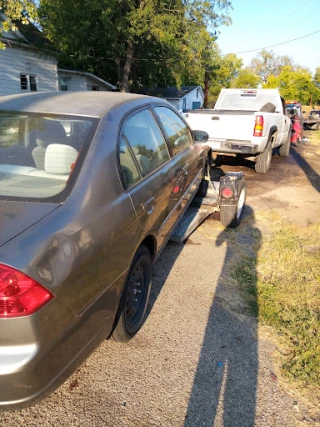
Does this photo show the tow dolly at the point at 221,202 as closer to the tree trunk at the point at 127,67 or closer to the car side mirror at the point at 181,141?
the car side mirror at the point at 181,141

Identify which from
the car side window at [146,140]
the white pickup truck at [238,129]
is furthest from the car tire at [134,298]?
the white pickup truck at [238,129]

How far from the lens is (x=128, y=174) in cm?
234

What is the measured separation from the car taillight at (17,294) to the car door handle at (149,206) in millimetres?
1131

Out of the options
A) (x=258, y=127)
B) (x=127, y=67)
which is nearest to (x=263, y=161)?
(x=258, y=127)

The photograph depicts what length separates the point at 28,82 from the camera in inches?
679

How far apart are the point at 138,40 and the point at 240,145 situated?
57.4ft

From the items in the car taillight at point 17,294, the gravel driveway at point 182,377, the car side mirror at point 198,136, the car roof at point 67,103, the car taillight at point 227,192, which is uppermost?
the car roof at point 67,103

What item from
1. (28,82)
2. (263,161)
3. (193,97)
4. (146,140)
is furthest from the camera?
(193,97)

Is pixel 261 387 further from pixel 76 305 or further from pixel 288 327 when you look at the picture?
pixel 76 305

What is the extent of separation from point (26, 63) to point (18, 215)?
59.2 feet

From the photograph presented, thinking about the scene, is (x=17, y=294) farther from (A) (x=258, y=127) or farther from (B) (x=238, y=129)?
(A) (x=258, y=127)

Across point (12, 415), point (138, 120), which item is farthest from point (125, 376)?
point (138, 120)

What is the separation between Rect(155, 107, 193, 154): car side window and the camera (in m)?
3.49

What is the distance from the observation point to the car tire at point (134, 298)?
7.76 ft
